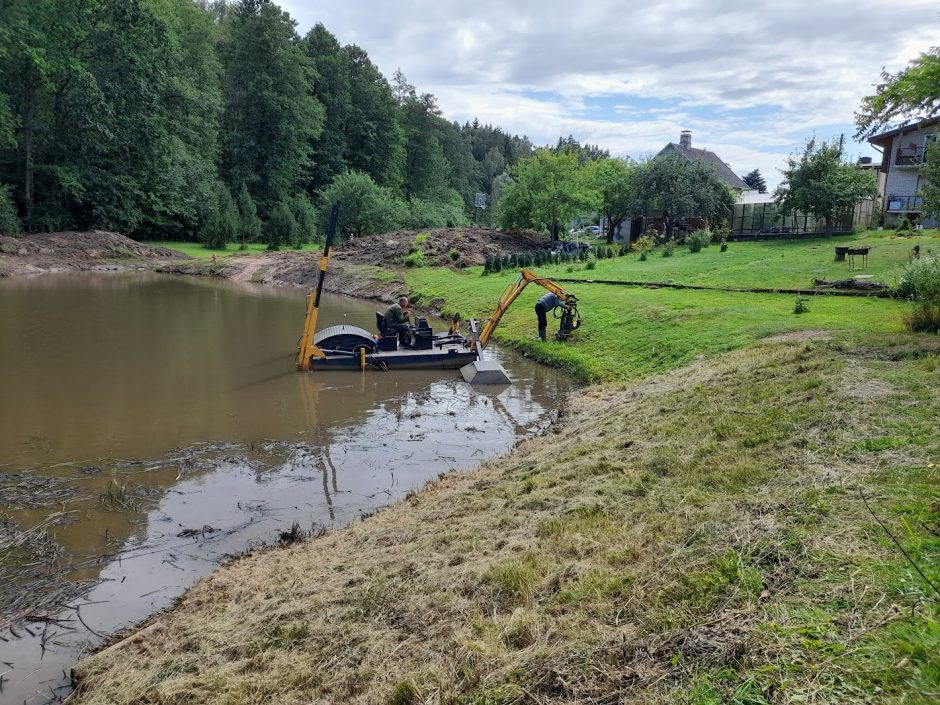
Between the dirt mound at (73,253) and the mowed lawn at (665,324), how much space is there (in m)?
28.0

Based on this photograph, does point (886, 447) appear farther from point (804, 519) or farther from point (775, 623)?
point (775, 623)

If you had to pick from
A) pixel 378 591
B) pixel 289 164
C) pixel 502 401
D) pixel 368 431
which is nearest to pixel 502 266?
pixel 502 401

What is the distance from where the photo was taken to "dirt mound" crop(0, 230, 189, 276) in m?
36.2

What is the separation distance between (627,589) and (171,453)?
8407 mm

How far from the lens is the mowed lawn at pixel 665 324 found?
563 inches

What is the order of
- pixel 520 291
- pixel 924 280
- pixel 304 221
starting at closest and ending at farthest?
pixel 924 280, pixel 520 291, pixel 304 221

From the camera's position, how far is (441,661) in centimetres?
415

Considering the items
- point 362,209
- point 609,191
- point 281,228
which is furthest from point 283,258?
point 609,191

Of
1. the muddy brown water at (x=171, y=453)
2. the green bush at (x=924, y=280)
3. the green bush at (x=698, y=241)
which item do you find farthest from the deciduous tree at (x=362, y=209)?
the green bush at (x=924, y=280)

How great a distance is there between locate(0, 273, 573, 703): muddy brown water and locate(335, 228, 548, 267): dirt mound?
17.9 meters

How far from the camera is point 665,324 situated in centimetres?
1708

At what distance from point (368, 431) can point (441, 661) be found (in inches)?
313

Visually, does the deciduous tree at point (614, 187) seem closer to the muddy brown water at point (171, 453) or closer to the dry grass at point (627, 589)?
the muddy brown water at point (171, 453)

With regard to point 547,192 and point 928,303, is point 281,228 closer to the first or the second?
point 547,192
